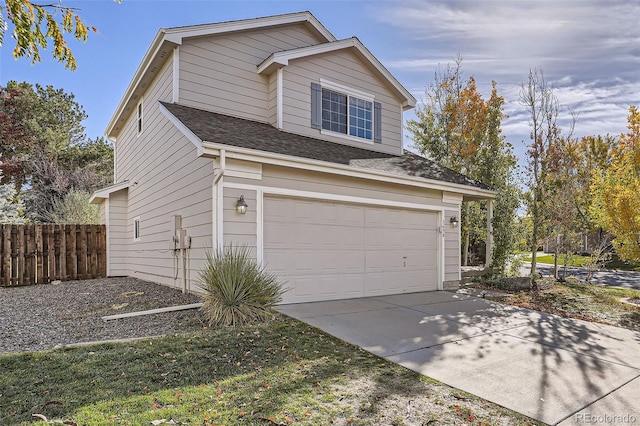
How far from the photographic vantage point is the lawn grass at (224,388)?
3006mm

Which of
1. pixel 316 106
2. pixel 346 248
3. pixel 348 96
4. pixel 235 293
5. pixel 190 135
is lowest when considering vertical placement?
pixel 235 293

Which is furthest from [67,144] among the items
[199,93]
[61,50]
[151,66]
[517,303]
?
[517,303]

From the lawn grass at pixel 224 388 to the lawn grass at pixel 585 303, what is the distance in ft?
17.2

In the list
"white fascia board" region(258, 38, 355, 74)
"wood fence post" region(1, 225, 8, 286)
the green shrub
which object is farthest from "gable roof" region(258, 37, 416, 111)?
"wood fence post" region(1, 225, 8, 286)

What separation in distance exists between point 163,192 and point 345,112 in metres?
5.12

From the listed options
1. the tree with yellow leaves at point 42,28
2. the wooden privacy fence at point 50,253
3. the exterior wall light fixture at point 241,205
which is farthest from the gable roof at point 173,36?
the tree with yellow leaves at point 42,28

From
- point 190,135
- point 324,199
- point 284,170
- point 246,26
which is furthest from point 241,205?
point 246,26

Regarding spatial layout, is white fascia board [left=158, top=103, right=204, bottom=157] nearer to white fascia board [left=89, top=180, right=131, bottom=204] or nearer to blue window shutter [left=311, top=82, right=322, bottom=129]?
blue window shutter [left=311, top=82, right=322, bottom=129]

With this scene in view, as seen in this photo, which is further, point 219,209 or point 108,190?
point 108,190

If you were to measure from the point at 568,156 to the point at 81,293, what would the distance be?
46.7ft

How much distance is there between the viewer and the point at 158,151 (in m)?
9.77

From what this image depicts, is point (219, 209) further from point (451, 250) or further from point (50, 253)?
point (50, 253)

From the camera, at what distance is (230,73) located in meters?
9.44

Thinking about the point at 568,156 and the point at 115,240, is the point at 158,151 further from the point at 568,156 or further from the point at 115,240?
the point at 568,156
